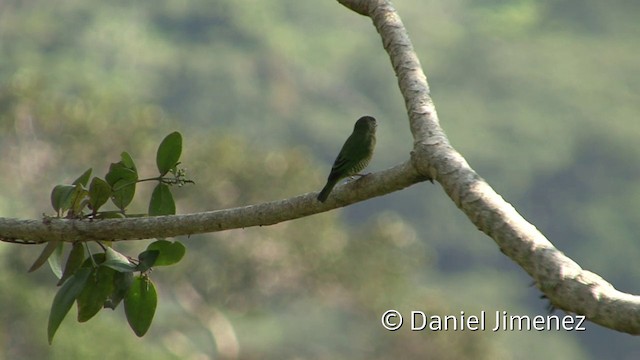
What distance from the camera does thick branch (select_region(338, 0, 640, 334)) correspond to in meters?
1.81

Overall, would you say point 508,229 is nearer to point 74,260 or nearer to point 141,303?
point 141,303

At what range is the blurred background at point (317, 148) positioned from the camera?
1061 inches

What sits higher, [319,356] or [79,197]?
[79,197]

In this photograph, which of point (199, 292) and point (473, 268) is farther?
point (473, 268)

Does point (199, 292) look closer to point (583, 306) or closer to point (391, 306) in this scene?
point (391, 306)

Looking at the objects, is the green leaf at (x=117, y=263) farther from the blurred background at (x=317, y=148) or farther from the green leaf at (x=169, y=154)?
the blurred background at (x=317, y=148)

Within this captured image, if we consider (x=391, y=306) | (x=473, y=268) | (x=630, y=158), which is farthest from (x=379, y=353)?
(x=630, y=158)

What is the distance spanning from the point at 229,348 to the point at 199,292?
1.79 metres

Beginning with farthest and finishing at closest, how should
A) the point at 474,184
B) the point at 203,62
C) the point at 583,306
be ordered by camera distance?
the point at 203,62
the point at 474,184
the point at 583,306

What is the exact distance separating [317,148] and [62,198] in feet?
214

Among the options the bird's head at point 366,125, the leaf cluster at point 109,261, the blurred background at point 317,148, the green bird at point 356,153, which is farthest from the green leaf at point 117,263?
the blurred background at point 317,148

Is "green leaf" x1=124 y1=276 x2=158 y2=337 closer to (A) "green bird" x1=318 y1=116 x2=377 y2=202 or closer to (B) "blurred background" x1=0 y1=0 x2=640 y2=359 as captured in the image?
(A) "green bird" x1=318 y1=116 x2=377 y2=202

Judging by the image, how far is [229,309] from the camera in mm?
28031

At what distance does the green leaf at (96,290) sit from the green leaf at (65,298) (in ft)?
0.13
